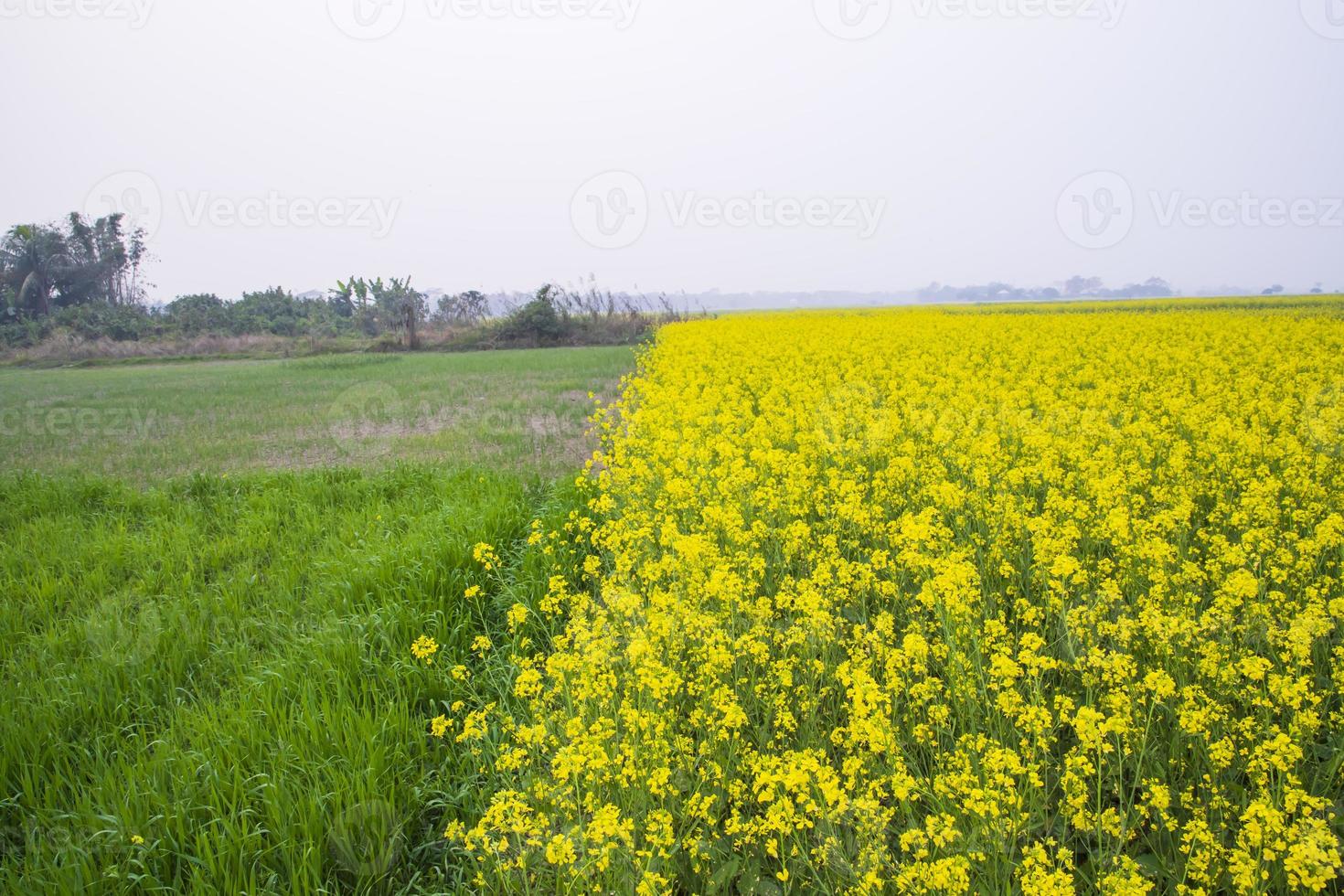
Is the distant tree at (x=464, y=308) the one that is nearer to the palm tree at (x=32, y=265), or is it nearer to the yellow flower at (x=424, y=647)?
the palm tree at (x=32, y=265)

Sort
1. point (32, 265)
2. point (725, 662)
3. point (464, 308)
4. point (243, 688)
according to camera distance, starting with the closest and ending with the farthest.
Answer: point (725, 662) < point (243, 688) < point (32, 265) < point (464, 308)

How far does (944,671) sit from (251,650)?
3549 mm

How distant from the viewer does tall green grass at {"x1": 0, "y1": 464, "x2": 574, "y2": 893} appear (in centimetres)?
235

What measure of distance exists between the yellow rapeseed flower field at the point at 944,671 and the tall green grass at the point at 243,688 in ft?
1.26

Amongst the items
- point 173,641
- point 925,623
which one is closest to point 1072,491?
point 925,623

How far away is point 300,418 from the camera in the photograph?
10492 millimetres

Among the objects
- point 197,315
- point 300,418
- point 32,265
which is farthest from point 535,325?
point 32,265

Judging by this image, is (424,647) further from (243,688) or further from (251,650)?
(251,650)

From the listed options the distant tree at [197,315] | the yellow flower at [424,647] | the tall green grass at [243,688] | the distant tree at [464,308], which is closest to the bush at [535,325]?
the distant tree at [464,308]

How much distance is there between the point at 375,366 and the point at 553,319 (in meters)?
9.71

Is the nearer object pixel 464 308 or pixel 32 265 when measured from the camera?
pixel 32 265

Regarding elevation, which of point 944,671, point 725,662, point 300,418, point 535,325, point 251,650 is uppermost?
point 535,325

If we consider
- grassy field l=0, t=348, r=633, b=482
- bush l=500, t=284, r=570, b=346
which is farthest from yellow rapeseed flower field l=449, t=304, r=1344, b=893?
bush l=500, t=284, r=570, b=346

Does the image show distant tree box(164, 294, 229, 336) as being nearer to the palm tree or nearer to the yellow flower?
the palm tree
